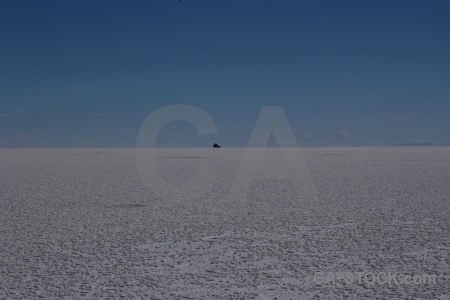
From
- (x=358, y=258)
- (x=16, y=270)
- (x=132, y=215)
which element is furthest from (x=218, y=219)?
(x=16, y=270)

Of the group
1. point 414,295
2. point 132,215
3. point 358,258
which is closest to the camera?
point 414,295

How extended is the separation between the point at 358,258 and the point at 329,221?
1491 mm

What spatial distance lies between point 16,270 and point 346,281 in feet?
7.02

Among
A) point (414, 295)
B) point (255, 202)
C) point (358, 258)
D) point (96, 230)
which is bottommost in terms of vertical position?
point (414, 295)

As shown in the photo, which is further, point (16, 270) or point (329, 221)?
point (329, 221)

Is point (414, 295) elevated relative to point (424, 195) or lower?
lower

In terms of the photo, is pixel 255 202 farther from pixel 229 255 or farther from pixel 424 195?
pixel 229 255

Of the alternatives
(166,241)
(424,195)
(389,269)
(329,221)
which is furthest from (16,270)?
(424,195)

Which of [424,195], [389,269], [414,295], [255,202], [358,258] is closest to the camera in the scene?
[414,295]

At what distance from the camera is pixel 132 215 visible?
554cm

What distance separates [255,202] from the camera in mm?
6613

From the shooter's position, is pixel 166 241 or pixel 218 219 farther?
pixel 218 219

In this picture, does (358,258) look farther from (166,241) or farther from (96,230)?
(96,230)

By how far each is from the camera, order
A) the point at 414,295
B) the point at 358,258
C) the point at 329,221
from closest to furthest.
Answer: the point at 414,295 → the point at 358,258 → the point at 329,221
